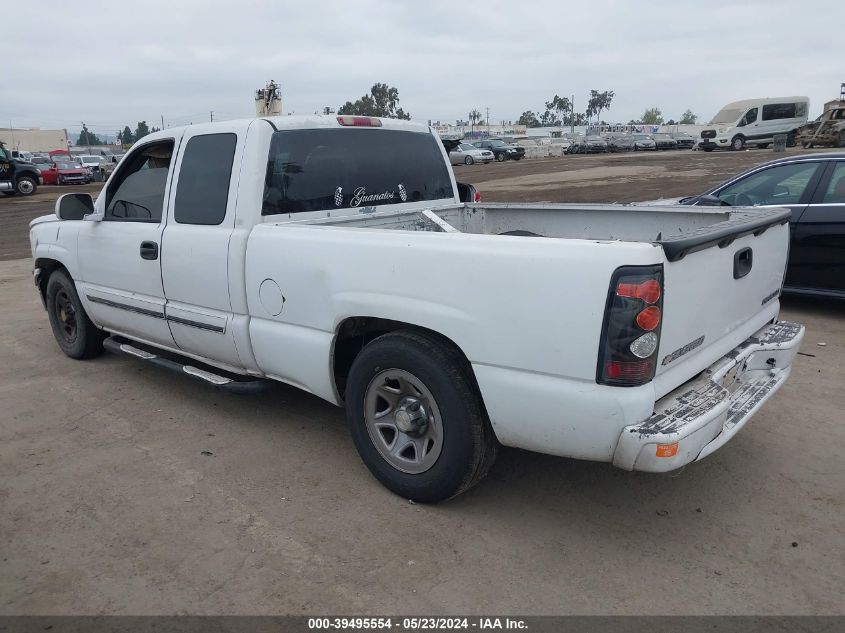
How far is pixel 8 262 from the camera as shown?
1156 cm

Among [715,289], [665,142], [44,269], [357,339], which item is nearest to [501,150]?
[665,142]

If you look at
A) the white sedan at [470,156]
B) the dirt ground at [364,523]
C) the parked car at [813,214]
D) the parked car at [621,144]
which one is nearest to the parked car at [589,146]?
the parked car at [621,144]

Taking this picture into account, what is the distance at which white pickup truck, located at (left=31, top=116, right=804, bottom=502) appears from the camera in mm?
2619

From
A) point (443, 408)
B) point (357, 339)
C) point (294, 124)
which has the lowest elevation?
point (443, 408)

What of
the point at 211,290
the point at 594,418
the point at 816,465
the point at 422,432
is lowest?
the point at 816,465

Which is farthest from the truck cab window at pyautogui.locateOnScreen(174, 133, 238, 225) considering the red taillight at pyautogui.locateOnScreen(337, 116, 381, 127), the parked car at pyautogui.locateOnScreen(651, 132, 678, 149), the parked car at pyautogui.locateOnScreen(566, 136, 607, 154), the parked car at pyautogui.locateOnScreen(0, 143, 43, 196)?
the parked car at pyautogui.locateOnScreen(651, 132, 678, 149)

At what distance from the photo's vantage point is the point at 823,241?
6.11m

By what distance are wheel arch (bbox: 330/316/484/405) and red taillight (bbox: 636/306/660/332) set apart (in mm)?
771

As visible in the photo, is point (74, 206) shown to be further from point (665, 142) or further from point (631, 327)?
point (665, 142)

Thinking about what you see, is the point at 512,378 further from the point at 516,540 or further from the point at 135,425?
the point at 135,425

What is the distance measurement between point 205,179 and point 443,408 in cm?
219

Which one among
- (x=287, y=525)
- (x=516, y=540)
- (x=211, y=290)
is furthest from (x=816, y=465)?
(x=211, y=290)

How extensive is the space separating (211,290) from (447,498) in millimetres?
1878

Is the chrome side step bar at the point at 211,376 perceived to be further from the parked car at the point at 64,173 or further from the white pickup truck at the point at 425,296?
the parked car at the point at 64,173
